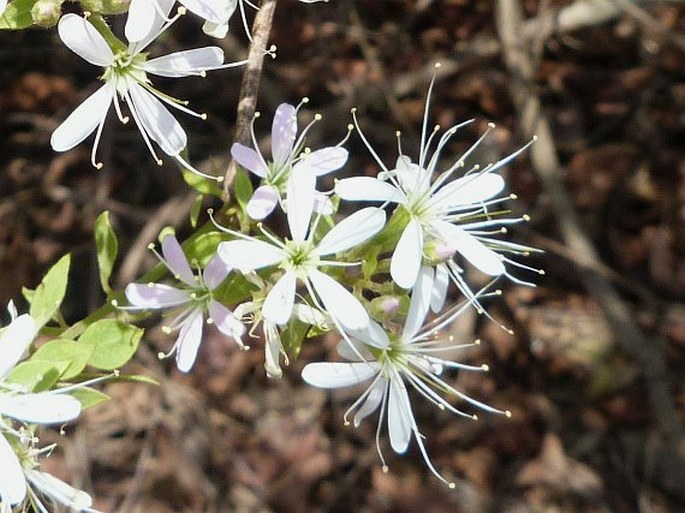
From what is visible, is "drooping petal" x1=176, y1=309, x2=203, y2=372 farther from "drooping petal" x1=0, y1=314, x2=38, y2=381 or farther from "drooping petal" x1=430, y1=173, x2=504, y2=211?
"drooping petal" x1=430, y1=173, x2=504, y2=211

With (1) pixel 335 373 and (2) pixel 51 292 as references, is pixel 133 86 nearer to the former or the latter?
(2) pixel 51 292

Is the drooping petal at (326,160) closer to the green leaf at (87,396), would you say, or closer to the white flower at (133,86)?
the white flower at (133,86)

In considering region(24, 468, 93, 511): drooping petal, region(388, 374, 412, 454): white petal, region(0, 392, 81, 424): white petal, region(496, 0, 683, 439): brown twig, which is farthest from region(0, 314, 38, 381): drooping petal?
region(496, 0, 683, 439): brown twig

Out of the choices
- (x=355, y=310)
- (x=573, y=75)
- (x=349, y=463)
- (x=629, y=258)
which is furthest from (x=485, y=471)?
(x=355, y=310)

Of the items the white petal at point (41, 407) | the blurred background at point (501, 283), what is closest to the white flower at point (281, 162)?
the white petal at point (41, 407)

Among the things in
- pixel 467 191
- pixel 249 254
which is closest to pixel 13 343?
pixel 249 254

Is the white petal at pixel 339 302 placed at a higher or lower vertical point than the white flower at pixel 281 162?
lower
